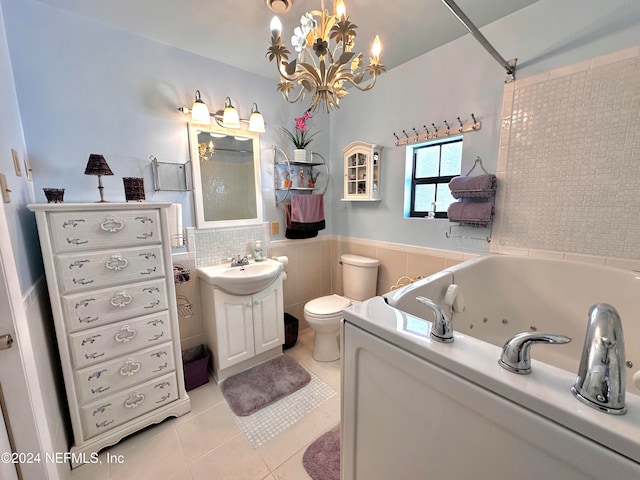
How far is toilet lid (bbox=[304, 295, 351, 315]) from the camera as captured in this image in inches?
82.0

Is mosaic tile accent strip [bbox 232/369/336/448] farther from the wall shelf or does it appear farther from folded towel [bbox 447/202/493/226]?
the wall shelf

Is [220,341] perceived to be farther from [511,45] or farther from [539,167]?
[511,45]

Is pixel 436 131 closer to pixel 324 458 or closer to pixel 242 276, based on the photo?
pixel 242 276

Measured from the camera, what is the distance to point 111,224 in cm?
133

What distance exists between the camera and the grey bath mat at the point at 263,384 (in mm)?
1737

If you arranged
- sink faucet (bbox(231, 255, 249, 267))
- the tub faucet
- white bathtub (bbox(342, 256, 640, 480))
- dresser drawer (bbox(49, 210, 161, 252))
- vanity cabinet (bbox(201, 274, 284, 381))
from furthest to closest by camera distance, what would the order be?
sink faucet (bbox(231, 255, 249, 267)) → vanity cabinet (bbox(201, 274, 284, 381)) → dresser drawer (bbox(49, 210, 161, 252)) → the tub faucet → white bathtub (bbox(342, 256, 640, 480))

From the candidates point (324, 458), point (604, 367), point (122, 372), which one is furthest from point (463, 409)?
point (122, 372)

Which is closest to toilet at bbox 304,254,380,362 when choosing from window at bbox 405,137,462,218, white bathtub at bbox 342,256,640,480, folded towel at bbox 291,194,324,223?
folded towel at bbox 291,194,324,223

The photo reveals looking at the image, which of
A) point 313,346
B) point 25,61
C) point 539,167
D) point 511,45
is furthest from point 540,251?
point 25,61

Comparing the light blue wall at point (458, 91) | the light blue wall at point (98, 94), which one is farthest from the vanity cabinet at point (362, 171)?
the light blue wall at point (98, 94)

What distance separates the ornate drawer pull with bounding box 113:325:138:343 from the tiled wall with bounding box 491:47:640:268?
233cm

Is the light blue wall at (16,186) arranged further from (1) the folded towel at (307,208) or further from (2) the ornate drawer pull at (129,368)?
(1) the folded towel at (307,208)

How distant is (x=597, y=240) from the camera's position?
56.1 inches

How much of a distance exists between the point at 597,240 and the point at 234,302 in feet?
7.41
